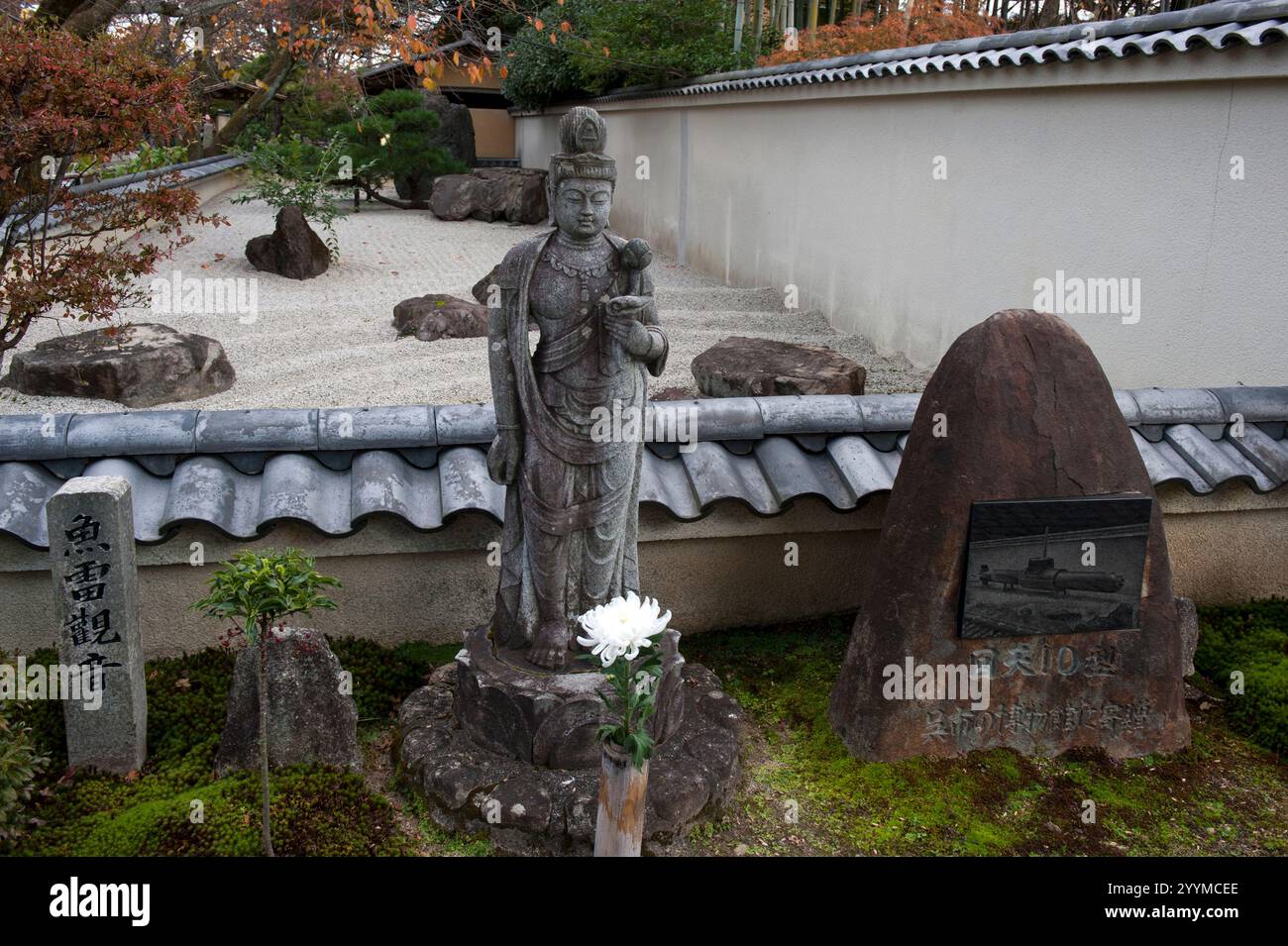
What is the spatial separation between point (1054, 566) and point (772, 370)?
3.96 meters

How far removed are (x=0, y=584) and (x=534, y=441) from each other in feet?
10.4

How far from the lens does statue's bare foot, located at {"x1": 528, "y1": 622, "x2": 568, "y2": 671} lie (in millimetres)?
4762

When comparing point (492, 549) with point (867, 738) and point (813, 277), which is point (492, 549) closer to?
point (867, 738)

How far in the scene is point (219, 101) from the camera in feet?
91.7

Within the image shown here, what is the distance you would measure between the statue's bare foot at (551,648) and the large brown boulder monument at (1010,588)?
1.51 m

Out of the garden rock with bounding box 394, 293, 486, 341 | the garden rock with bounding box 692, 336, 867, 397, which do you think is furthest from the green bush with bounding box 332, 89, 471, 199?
the garden rock with bounding box 692, 336, 867, 397

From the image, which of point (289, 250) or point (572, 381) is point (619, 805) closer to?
point (572, 381)

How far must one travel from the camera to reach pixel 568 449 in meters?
4.61

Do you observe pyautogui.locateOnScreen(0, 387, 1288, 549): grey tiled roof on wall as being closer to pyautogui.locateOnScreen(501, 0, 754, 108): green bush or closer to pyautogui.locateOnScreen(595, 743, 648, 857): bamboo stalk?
pyautogui.locateOnScreen(595, 743, 648, 857): bamboo stalk

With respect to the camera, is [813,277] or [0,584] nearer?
[0,584]

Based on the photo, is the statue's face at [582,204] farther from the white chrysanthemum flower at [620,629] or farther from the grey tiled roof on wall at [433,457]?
the white chrysanthemum flower at [620,629]

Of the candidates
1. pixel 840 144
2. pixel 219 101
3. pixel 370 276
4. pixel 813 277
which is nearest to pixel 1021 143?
pixel 840 144

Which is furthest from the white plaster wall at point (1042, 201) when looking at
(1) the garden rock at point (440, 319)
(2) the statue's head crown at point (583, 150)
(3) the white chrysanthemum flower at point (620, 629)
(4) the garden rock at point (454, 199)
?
(4) the garden rock at point (454, 199)

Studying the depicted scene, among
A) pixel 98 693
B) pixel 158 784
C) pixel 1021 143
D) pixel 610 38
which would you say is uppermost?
pixel 610 38
